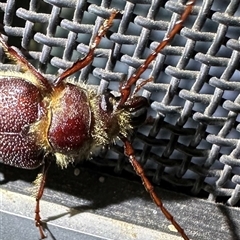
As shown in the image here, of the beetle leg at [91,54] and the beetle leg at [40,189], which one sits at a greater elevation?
the beetle leg at [91,54]

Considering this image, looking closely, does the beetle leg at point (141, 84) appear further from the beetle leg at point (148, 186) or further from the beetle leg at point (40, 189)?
the beetle leg at point (40, 189)

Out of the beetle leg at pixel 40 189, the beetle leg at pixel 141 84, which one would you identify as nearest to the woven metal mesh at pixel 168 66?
the beetle leg at pixel 141 84

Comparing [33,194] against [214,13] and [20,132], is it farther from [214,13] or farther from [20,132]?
[214,13]

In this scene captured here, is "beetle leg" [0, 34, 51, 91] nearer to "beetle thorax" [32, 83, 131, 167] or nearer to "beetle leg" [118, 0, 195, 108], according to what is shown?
"beetle thorax" [32, 83, 131, 167]

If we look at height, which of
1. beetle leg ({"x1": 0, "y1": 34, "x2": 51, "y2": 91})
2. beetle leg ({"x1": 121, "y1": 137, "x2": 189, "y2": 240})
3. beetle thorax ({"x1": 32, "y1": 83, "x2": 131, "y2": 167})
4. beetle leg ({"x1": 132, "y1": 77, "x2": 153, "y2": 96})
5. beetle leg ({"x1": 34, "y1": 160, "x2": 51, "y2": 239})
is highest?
beetle leg ({"x1": 132, "y1": 77, "x2": 153, "y2": 96})

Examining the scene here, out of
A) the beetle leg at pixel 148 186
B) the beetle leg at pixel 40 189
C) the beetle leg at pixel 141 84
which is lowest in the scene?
the beetle leg at pixel 40 189

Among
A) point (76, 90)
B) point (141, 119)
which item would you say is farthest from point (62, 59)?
point (141, 119)

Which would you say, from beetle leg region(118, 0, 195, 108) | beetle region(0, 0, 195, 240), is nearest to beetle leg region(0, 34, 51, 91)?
beetle region(0, 0, 195, 240)

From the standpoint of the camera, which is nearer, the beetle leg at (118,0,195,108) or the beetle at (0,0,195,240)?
the beetle leg at (118,0,195,108)
